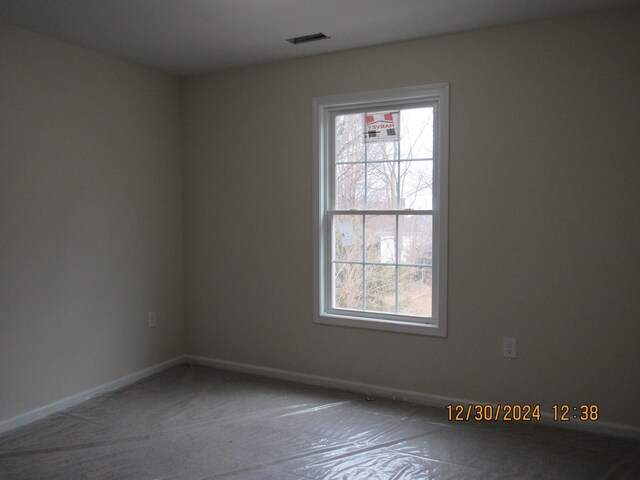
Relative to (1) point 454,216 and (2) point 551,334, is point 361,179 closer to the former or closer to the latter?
(1) point 454,216

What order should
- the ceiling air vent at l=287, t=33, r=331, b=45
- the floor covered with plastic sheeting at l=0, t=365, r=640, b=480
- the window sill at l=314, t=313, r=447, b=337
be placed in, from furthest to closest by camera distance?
the window sill at l=314, t=313, r=447, b=337, the ceiling air vent at l=287, t=33, r=331, b=45, the floor covered with plastic sheeting at l=0, t=365, r=640, b=480

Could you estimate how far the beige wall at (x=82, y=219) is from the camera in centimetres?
302

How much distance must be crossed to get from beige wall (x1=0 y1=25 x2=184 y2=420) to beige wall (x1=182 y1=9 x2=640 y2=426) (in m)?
0.61

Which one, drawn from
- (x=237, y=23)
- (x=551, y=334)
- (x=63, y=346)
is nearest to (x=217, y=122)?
(x=237, y=23)

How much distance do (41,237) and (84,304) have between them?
1.84ft

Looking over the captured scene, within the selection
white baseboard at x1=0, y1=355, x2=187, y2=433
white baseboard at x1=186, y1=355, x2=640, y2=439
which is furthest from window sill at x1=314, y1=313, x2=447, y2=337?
white baseboard at x1=0, y1=355, x2=187, y2=433

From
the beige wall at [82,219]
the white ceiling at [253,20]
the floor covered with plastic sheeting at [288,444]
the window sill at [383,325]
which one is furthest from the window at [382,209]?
the beige wall at [82,219]

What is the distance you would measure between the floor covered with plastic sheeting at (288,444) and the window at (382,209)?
0.63 m

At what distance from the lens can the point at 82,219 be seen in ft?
11.2

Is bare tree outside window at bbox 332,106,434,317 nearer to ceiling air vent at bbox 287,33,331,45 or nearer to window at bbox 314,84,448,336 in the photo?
window at bbox 314,84,448,336

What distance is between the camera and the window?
3.34 m
